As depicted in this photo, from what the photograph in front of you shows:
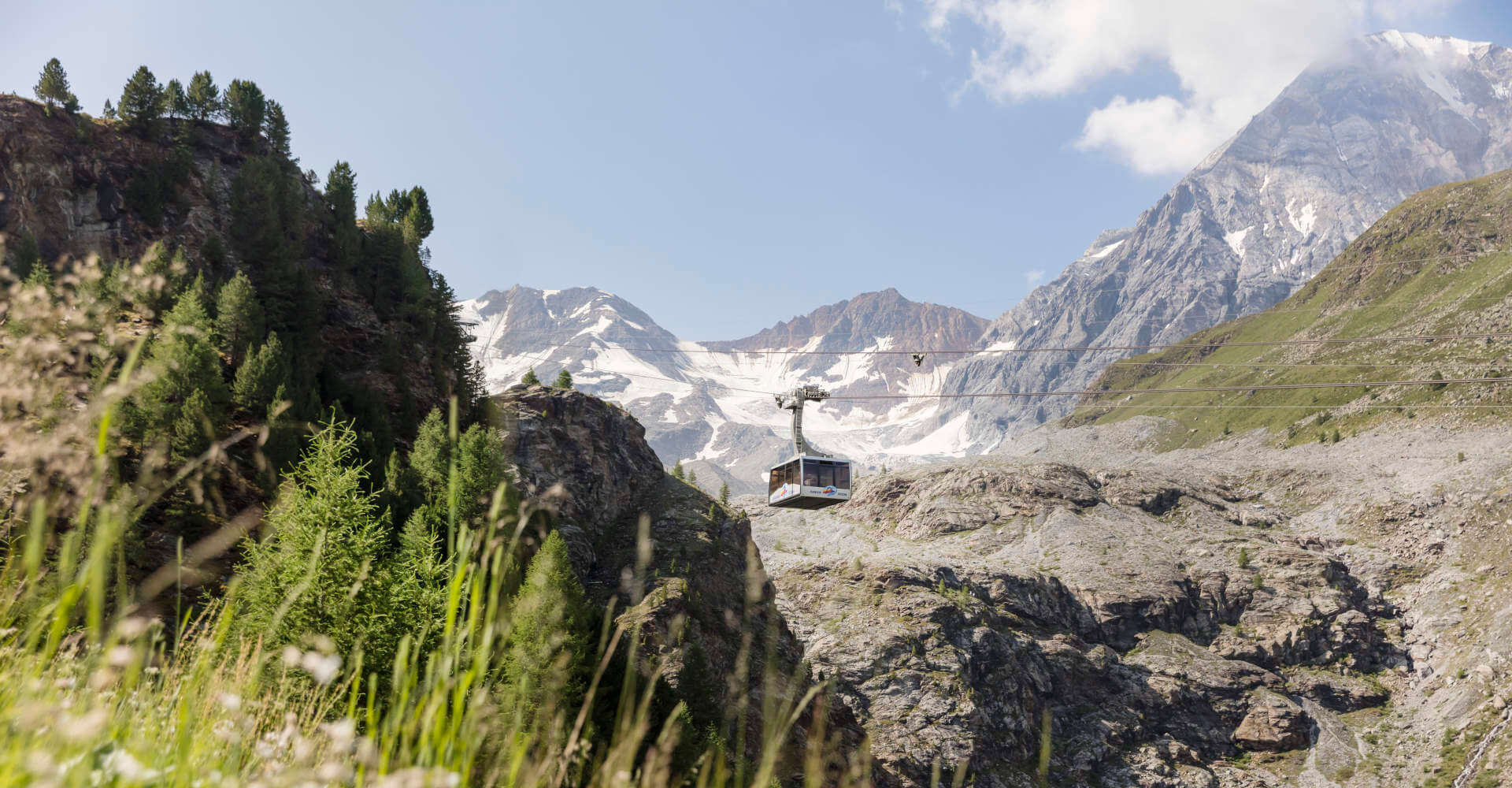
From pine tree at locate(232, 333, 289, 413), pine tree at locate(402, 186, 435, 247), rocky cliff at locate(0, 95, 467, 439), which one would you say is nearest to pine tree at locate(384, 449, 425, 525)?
pine tree at locate(232, 333, 289, 413)

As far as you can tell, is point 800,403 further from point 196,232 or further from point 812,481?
point 196,232

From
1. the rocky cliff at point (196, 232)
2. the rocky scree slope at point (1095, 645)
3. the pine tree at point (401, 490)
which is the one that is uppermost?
the rocky cliff at point (196, 232)

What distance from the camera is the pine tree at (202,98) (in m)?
86.9

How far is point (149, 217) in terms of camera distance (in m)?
71.8

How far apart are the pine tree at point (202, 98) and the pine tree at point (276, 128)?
5.50 metres

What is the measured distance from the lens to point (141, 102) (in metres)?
79.2

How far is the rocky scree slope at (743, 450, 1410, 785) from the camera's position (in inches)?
5157

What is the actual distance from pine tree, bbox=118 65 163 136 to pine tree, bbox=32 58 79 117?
3.92m

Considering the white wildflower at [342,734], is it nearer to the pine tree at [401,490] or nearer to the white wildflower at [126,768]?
the white wildflower at [126,768]

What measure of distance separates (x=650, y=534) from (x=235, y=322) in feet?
147

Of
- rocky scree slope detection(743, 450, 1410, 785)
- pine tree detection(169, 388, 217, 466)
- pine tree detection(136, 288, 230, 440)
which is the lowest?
rocky scree slope detection(743, 450, 1410, 785)

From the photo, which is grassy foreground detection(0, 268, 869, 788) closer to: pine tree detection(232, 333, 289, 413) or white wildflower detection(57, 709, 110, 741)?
white wildflower detection(57, 709, 110, 741)

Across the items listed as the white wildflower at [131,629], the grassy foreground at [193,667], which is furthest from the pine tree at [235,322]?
the white wildflower at [131,629]

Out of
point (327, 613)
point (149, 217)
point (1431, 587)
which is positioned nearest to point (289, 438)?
point (327, 613)
